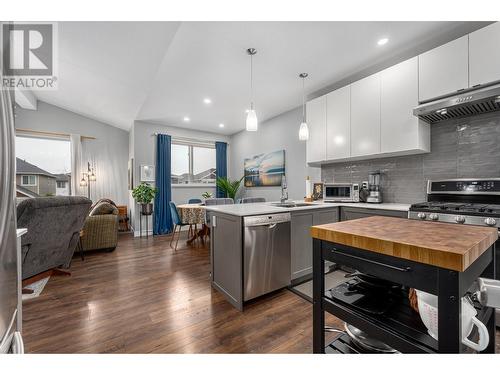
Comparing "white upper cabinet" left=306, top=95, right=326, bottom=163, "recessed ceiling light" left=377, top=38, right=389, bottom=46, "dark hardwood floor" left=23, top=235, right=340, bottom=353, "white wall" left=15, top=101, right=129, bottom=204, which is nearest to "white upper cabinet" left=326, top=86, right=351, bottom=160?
"white upper cabinet" left=306, top=95, right=326, bottom=163

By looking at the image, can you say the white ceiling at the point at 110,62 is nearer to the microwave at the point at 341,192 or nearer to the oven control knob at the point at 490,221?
the microwave at the point at 341,192

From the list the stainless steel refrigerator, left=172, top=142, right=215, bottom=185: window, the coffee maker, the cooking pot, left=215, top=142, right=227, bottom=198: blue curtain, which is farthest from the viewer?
left=215, top=142, right=227, bottom=198: blue curtain

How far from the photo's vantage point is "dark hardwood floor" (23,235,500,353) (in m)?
1.45

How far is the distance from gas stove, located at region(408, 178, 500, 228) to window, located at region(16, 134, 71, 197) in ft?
23.1

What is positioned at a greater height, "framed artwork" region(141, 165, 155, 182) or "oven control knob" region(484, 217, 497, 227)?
"framed artwork" region(141, 165, 155, 182)

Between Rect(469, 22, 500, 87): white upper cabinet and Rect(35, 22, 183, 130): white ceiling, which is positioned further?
Rect(35, 22, 183, 130): white ceiling

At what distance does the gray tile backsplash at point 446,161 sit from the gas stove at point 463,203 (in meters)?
0.16

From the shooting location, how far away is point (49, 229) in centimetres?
235

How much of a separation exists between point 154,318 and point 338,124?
9.84ft

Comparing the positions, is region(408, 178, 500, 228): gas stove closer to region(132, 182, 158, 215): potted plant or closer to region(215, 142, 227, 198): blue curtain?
region(132, 182, 158, 215): potted plant

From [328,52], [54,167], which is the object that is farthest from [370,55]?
[54,167]

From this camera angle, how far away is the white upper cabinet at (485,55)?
1.73 meters

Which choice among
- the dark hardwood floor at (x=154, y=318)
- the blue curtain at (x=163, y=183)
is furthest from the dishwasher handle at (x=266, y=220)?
the blue curtain at (x=163, y=183)

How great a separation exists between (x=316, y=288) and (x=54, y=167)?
6.78 meters
